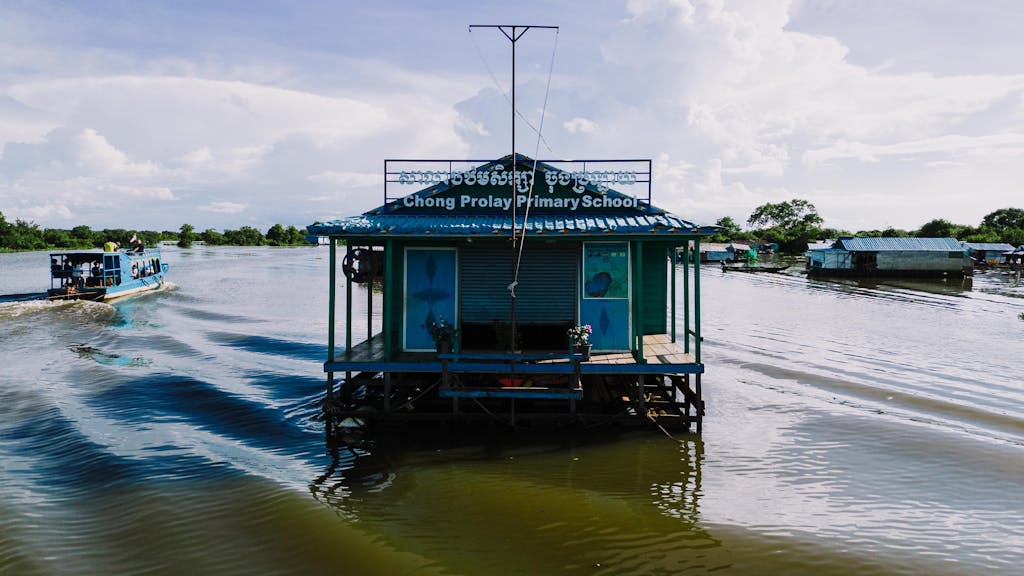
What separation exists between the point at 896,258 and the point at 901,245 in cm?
164

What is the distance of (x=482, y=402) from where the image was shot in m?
14.1

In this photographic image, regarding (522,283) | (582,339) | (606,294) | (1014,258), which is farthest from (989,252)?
(582,339)

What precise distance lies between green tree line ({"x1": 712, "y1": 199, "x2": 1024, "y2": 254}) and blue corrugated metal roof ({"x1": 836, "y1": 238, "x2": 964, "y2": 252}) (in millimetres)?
13177

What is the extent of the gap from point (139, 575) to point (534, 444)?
285 inches

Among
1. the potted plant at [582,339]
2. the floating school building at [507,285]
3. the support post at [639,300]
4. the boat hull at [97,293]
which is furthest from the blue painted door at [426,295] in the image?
the boat hull at [97,293]

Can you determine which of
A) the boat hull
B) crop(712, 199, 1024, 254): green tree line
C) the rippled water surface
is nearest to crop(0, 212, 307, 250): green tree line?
the boat hull

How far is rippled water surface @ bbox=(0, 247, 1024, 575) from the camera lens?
856 centimetres

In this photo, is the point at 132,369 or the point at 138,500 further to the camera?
the point at 132,369

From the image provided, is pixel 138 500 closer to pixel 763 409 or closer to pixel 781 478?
pixel 781 478

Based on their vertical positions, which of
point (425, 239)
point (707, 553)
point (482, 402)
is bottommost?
point (707, 553)

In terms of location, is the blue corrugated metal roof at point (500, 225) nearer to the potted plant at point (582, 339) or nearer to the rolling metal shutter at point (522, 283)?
the rolling metal shutter at point (522, 283)

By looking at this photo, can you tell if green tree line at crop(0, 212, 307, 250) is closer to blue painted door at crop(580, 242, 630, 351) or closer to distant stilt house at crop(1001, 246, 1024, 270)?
blue painted door at crop(580, 242, 630, 351)

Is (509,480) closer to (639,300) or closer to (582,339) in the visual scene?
(582,339)

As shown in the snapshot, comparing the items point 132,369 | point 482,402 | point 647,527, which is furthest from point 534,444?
point 132,369
